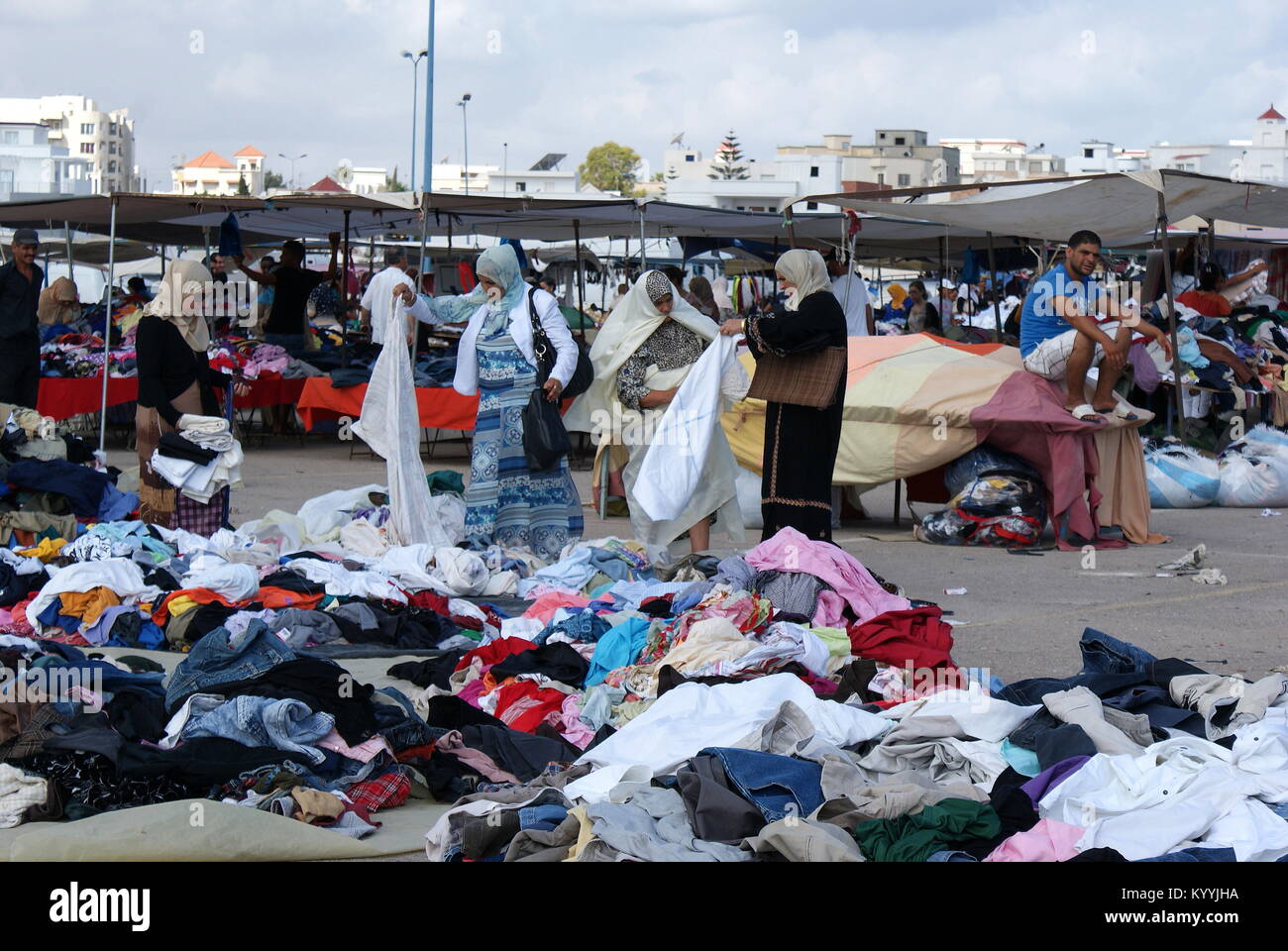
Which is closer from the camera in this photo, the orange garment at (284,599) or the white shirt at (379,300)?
the orange garment at (284,599)

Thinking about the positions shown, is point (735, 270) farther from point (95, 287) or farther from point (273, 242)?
point (95, 287)

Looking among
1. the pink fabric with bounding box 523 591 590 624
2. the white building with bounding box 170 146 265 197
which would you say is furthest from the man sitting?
the white building with bounding box 170 146 265 197

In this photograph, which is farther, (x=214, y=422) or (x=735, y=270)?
(x=735, y=270)

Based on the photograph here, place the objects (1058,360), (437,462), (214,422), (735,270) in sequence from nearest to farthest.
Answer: (214,422), (1058,360), (437,462), (735,270)

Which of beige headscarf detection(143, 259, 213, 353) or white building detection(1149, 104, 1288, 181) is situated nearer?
beige headscarf detection(143, 259, 213, 353)

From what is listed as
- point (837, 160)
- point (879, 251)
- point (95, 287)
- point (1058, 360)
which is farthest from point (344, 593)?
point (837, 160)

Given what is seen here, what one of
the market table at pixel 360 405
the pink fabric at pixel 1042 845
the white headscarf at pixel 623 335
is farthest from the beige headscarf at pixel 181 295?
the pink fabric at pixel 1042 845

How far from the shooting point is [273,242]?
23578 mm

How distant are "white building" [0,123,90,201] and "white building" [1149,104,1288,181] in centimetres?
4736

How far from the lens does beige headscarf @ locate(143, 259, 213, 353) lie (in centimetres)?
804

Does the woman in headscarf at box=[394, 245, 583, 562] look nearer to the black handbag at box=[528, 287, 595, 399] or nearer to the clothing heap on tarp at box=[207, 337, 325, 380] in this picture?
the black handbag at box=[528, 287, 595, 399]

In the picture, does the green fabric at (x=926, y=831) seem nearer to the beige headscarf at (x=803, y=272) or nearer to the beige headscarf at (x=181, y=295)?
the beige headscarf at (x=803, y=272)

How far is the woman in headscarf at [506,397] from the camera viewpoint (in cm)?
852

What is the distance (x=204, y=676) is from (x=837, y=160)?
8454 cm
